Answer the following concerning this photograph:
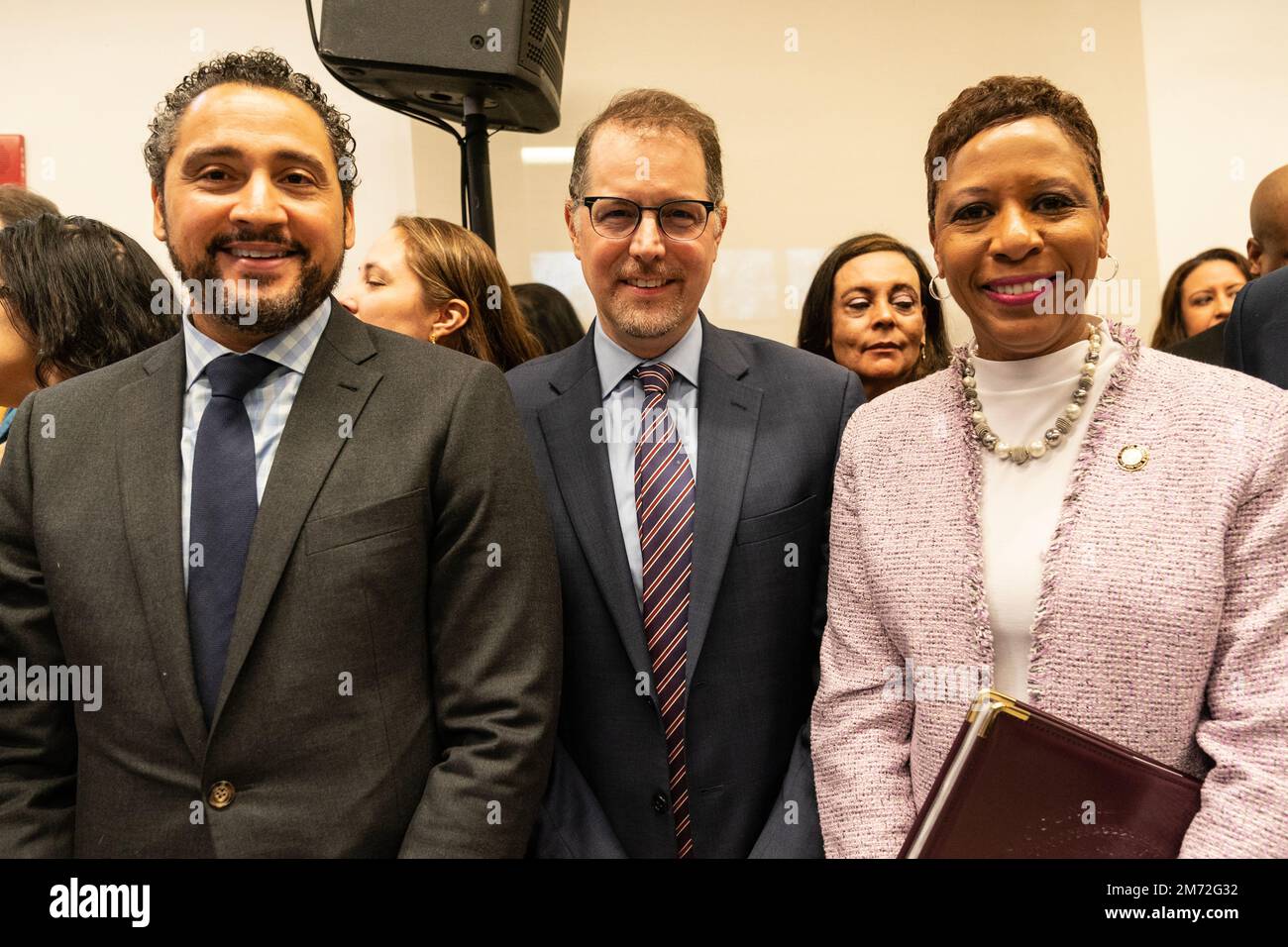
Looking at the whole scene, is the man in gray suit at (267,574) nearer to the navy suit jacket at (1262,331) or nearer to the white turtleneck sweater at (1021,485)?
the white turtleneck sweater at (1021,485)

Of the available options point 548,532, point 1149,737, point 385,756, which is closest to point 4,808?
point 385,756

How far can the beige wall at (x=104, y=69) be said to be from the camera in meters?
3.44

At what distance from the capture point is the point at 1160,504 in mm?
1149

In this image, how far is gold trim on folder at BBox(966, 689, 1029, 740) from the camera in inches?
40.5

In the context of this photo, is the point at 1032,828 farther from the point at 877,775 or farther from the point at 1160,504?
the point at 1160,504

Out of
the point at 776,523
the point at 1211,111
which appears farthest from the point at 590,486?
the point at 1211,111

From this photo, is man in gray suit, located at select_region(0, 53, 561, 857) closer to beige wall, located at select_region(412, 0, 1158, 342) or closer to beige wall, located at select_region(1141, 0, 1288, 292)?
beige wall, located at select_region(412, 0, 1158, 342)

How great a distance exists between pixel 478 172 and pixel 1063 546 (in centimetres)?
228

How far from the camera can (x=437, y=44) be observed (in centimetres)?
263

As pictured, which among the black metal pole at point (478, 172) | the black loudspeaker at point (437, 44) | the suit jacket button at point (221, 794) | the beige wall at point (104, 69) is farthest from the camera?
the beige wall at point (104, 69)

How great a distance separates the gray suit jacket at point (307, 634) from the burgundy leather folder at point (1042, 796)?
0.50 m

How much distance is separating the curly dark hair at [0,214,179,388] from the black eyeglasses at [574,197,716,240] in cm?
92
